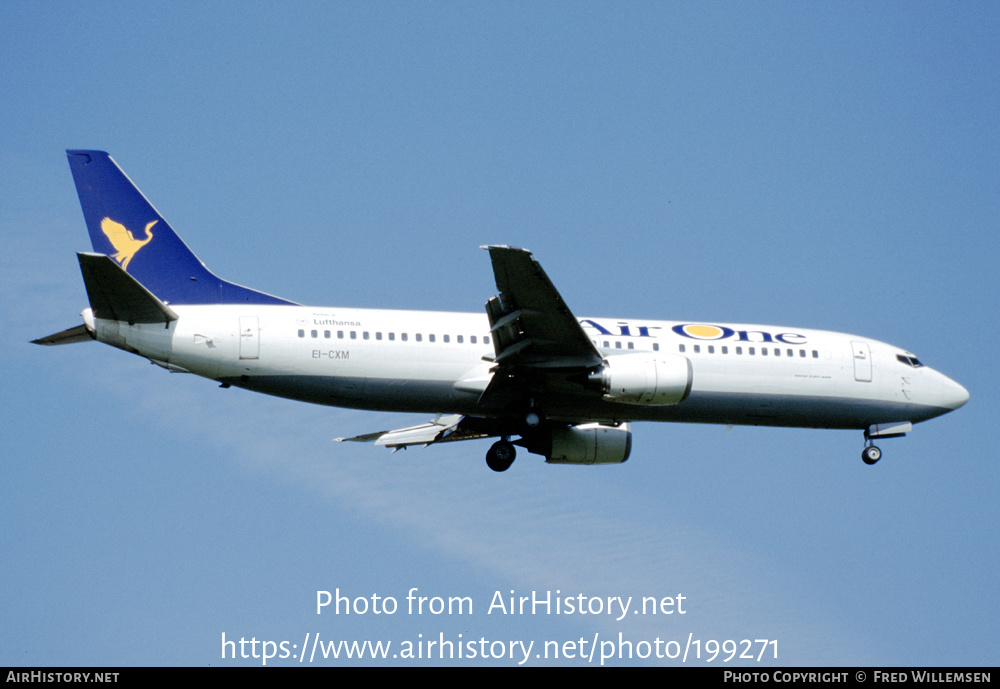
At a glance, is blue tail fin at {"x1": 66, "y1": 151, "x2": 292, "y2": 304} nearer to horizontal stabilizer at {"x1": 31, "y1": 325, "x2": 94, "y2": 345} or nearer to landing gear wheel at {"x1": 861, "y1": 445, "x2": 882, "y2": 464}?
horizontal stabilizer at {"x1": 31, "y1": 325, "x2": 94, "y2": 345}

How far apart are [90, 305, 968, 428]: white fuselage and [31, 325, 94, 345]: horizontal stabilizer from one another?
563 millimetres

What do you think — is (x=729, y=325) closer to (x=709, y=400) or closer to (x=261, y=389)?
(x=709, y=400)

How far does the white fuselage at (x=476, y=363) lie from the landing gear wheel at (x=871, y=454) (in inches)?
30.3

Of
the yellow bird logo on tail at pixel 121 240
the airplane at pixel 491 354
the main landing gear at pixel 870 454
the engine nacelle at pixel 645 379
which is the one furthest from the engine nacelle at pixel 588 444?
the yellow bird logo on tail at pixel 121 240

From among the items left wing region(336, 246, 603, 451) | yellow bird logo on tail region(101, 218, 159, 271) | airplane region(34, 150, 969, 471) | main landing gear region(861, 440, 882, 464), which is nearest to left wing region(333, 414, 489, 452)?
airplane region(34, 150, 969, 471)

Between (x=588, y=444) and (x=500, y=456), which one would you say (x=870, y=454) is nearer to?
(x=588, y=444)

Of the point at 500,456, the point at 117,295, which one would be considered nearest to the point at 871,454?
the point at 500,456

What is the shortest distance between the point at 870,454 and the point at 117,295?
66.2 feet

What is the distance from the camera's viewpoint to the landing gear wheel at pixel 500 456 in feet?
108

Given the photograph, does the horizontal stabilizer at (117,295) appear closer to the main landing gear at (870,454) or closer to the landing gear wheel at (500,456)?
the landing gear wheel at (500,456)

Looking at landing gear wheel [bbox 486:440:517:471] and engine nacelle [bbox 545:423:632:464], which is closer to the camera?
landing gear wheel [bbox 486:440:517:471]

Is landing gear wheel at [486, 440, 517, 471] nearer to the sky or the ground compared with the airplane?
nearer to the ground

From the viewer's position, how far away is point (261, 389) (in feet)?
97.6

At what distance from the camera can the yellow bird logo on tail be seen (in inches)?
1201
